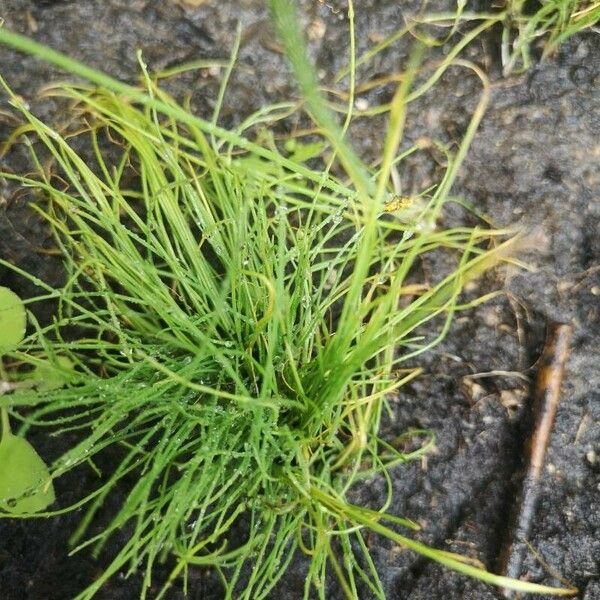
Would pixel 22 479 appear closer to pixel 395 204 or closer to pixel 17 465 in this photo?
pixel 17 465

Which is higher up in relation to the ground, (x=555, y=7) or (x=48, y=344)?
(x=555, y=7)

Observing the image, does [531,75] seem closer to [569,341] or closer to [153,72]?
[569,341]

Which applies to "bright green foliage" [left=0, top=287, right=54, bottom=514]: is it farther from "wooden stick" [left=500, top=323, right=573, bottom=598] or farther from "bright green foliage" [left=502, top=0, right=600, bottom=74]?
"bright green foliage" [left=502, top=0, right=600, bottom=74]

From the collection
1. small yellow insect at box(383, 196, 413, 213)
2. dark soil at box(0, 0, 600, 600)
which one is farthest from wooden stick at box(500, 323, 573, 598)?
small yellow insect at box(383, 196, 413, 213)

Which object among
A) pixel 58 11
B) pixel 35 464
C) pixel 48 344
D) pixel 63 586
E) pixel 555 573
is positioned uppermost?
pixel 58 11

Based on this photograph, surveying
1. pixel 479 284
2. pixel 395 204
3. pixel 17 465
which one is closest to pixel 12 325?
pixel 17 465

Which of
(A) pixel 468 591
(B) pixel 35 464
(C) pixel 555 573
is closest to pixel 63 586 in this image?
(B) pixel 35 464
